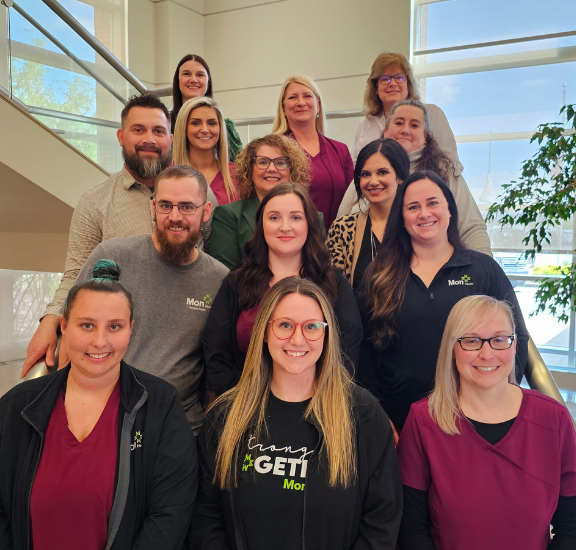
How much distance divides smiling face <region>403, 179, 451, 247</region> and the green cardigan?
763mm

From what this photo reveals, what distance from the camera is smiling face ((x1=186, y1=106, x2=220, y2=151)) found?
3120 mm

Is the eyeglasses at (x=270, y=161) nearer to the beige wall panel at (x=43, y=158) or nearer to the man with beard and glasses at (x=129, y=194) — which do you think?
the man with beard and glasses at (x=129, y=194)

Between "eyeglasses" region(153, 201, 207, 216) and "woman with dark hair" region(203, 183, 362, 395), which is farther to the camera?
"eyeglasses" region(153, 201, 207, 216)

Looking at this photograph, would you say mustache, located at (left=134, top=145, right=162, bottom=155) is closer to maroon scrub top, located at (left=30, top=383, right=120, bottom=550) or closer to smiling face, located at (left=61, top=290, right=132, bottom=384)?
smiling face, located at (left=61, top=290, right=132, bottom=384)

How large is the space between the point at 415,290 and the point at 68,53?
3547 mm

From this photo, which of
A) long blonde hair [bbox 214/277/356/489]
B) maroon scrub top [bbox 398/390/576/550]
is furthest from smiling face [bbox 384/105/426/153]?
maroon scrub top [bbox 398/390/576/550]

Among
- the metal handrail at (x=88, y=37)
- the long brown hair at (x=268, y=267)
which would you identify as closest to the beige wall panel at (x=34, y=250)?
the metal handrail at (x=88, y=37)

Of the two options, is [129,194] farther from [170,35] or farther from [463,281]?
[170,35]

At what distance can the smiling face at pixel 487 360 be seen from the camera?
1.80 meters

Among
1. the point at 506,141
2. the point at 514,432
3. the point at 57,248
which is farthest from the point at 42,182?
the point at 506,141

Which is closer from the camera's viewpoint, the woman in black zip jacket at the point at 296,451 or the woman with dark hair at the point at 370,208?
the woman in black zip jacket at the point at 296,451

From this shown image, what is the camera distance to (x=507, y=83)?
287 inches

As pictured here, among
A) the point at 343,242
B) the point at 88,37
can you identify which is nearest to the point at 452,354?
the point at 343,242

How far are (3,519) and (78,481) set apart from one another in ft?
0.94
